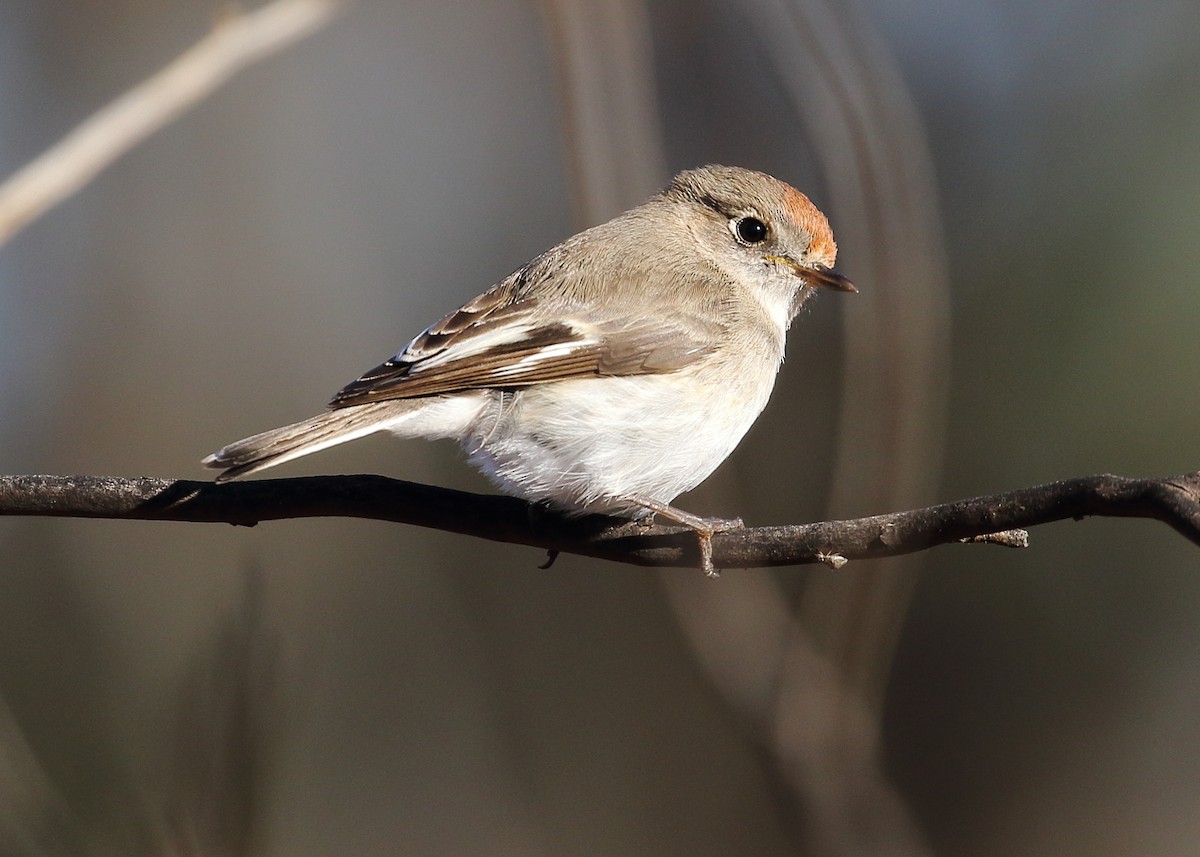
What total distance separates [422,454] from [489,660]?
1.47 metres

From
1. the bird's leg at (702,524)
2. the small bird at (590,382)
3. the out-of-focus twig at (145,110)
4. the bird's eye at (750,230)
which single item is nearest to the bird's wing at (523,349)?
the small bird at (590,382)

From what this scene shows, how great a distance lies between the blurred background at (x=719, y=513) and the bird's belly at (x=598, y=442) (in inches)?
18.2

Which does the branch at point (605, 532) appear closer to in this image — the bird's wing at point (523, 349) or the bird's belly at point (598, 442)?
the bird's belly at point (598, 442)

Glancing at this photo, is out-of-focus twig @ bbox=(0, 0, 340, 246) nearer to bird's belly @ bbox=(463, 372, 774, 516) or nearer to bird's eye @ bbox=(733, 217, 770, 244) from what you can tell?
bird's belly @ bbox=(463, 372, 774, 516)

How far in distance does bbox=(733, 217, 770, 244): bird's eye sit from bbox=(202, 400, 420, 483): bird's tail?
1.60 m

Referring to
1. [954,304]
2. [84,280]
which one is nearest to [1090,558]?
[954,304]

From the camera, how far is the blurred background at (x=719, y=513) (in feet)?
11.2

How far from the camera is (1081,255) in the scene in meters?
5.41

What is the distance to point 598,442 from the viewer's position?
10.2 ft

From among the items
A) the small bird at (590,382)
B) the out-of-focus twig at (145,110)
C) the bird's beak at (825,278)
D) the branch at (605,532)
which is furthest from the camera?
the bird's beak at (825,278)

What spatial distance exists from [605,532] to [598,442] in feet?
0.85

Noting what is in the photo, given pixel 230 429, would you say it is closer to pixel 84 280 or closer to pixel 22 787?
pixel 84 280

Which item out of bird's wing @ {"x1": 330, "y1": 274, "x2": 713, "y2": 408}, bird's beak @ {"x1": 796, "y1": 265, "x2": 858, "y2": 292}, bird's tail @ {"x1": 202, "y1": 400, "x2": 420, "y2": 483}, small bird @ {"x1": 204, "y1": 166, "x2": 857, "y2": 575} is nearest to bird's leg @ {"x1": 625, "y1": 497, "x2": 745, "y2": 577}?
small bird @ {"x1": 204, "y1": 166, "x2": 857, "y2": 575}

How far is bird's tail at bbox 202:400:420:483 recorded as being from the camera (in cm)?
245
